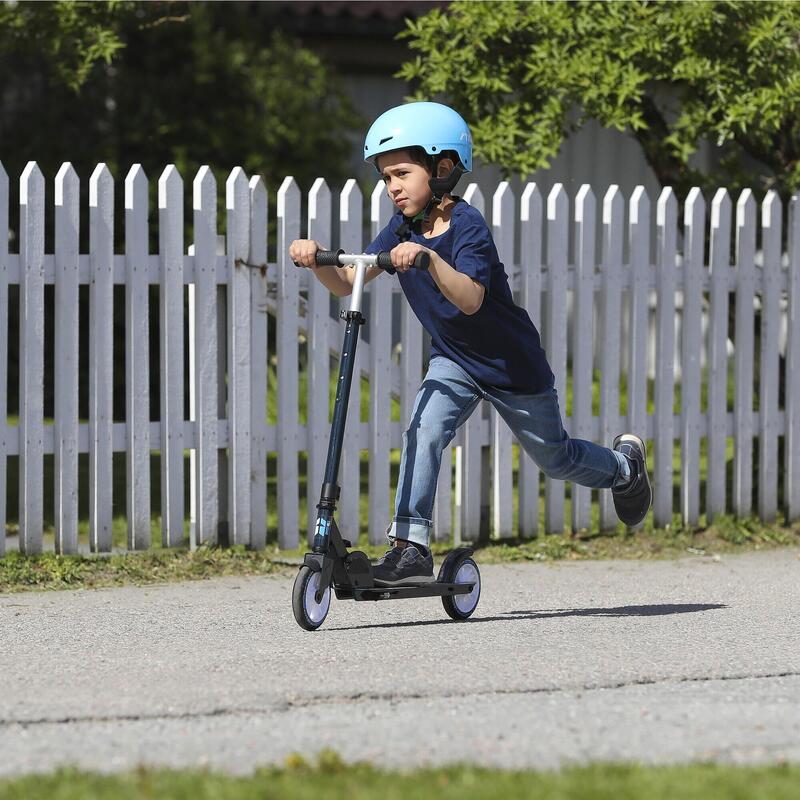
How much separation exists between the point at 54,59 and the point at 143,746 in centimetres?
640

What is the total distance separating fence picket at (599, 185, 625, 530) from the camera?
768cm

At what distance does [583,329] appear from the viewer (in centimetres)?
779

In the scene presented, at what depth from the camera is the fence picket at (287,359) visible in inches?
281

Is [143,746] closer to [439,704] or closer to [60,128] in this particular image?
[439,704]

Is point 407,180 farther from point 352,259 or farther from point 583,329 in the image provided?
point 583,329

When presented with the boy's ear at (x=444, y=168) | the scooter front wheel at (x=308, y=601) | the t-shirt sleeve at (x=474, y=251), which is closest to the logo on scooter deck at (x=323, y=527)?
the scooter front wheel at (x=308, y=601)

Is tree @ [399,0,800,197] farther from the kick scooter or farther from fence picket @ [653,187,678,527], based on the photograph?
→ the kick scooter

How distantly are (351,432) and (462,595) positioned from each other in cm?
172

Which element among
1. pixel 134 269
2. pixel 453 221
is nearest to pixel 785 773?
pixel 453 221

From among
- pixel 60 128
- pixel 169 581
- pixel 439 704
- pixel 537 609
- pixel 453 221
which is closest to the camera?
pixel 439 704

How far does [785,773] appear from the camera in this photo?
144 inches

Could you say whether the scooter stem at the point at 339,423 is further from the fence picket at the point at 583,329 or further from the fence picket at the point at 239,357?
the fence picket at the point at 583,329

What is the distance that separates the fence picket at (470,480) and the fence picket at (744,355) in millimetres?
1419

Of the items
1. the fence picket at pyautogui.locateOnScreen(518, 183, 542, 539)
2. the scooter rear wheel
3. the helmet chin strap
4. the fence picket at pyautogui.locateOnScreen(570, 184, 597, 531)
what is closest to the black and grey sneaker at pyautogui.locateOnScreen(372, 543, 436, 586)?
the scooter rear wheel
